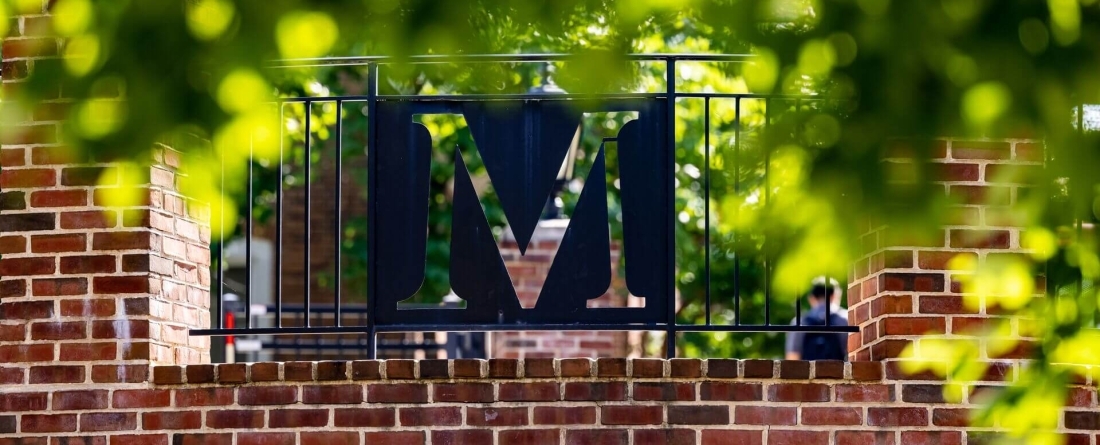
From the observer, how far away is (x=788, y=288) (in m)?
3.02

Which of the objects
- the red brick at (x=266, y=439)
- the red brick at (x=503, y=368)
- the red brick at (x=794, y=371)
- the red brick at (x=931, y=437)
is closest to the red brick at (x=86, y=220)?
the red brick at (x=266, y=439)

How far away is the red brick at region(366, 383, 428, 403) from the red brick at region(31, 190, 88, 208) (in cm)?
115

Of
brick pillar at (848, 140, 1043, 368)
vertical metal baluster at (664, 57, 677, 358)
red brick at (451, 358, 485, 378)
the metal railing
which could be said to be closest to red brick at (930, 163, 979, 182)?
brick pillar at (848, 140, 1043, 368)

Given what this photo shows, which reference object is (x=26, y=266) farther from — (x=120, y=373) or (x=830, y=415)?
(x=830, y=415)

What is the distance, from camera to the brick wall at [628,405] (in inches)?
188

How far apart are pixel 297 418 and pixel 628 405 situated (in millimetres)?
1066

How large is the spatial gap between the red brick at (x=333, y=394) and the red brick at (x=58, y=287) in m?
0.82

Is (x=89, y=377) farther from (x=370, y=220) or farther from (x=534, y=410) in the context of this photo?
(x=534, y=410)

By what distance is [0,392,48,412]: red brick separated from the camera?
4.91 metres

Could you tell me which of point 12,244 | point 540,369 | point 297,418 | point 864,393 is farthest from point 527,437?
point 12,244

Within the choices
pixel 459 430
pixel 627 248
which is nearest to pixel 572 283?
pixel 627 248

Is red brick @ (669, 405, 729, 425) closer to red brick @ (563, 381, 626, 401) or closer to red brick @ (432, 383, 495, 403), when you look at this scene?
red brick @ (563, 381, 626, 401)

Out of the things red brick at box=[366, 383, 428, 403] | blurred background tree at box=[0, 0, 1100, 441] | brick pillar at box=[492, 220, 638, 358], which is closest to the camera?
blurred background tree at box=[0, 0, 1100, 441]

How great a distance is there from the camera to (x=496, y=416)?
4797mm
